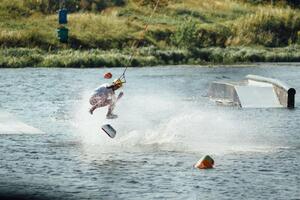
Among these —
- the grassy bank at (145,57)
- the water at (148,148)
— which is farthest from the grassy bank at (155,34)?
the water at (148,148)

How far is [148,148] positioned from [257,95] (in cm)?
1341

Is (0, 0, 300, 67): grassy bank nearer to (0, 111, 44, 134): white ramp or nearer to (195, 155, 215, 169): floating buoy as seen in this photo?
(0, 111, 44, 134): white ramp

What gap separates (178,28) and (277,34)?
983cm

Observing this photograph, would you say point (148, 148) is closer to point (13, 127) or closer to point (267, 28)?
point (13, 127)

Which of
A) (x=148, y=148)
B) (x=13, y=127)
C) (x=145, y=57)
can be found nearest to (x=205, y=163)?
(x=148, y=148)

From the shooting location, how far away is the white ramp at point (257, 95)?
125ft

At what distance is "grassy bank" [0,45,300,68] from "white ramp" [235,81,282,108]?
21545 millimetres

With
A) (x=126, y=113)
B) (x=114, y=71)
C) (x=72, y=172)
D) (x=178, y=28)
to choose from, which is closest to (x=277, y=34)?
(x=178, y=28)

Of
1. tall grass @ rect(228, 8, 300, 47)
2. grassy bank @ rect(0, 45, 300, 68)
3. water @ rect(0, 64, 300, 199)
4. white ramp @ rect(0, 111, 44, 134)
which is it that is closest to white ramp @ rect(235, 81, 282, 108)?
water @ rect(0, 64, 300, 199)

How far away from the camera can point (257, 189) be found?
66.7ft

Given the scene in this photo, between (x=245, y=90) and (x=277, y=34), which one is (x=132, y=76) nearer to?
(x=245, y=90)

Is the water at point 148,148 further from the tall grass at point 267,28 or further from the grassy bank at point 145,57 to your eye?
the tall grass at point 267,28

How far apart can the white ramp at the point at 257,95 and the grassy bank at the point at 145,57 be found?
21545 millimetres

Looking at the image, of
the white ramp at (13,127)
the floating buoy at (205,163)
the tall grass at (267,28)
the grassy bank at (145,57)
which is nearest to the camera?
the floating buoy at (205,163)
